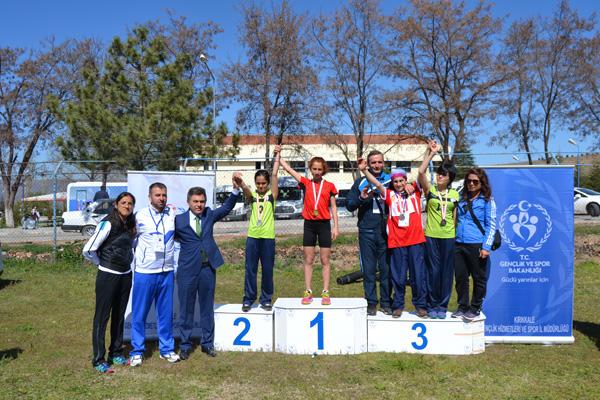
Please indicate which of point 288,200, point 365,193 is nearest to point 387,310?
point 365,193

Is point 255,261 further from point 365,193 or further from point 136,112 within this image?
point 136,112

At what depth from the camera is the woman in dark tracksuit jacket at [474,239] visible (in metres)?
5.60

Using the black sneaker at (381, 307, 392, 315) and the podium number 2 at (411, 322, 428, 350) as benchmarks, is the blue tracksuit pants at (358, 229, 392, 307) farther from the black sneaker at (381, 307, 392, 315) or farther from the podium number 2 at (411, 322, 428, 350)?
the podium number 2 at (411, 322, 428, 350)

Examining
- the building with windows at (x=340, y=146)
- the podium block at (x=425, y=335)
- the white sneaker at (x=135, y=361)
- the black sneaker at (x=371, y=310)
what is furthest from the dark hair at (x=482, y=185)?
the building with windows at (x=340, y=146)

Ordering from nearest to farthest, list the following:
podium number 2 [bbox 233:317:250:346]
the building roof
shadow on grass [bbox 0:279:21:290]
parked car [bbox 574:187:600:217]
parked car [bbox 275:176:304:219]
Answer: podium number 2 [bbox 233:317:250:346] < shadow on grass [bbox 0:279:21:290] < parked car [bbox 275:176:304:219] < parked car [bbox 574:187:600:217] < the building roof

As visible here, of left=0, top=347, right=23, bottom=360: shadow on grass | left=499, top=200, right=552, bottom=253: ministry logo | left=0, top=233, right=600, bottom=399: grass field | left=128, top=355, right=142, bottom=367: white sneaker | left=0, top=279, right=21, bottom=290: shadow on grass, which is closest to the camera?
left=0, top=233, right=600, bottom=399: grass field

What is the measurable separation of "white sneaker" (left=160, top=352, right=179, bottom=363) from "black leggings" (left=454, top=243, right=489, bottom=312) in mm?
3008

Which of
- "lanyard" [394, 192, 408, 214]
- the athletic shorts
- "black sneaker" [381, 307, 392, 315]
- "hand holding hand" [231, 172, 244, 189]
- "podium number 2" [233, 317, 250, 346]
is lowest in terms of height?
Answer: "podium number 2" [233, 317, 250, 346]

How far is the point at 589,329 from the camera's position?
6680 millimetres

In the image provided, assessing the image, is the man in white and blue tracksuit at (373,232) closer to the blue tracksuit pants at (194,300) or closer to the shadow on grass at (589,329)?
the blue tracksuit pants at (194,300)

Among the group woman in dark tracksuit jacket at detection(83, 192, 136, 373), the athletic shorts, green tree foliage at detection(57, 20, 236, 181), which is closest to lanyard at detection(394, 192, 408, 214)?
the athletic shorts

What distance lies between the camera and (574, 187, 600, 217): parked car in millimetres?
19553

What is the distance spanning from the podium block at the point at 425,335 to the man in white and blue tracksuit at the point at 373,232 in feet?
0.68

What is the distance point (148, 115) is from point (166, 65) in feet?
7.97
